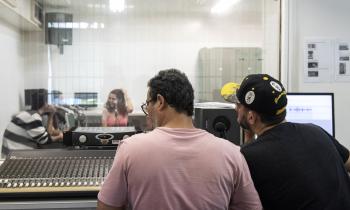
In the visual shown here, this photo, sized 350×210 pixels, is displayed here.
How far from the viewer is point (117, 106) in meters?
3.96

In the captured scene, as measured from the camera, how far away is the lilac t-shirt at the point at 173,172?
1.13 metres

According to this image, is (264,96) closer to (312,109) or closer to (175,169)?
(175,169)

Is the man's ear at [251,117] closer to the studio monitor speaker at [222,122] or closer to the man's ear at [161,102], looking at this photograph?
the man's ear at [161,102]

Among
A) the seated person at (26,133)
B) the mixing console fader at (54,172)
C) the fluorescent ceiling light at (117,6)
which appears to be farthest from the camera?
the fluorescent ceiling light at (117,6)

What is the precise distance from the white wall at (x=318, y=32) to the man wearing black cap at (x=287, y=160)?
5.20ft

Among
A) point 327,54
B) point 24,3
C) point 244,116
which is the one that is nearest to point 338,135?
point 327,54

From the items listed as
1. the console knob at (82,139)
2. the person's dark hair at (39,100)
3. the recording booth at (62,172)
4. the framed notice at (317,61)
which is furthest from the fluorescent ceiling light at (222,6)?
the console knob at (82,139)

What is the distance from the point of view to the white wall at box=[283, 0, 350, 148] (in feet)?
9.34

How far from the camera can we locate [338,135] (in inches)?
113

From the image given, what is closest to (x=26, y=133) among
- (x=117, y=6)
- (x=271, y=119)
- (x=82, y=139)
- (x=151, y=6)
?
(x=117, y=6)

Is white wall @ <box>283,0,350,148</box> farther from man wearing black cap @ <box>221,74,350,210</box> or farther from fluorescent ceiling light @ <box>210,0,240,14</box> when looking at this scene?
man wearing black cap @ <box>221,74,350,210</box>

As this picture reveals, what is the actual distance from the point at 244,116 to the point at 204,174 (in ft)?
1.22

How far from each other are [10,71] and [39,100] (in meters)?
0.56

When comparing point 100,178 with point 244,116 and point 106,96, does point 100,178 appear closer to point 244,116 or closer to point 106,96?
point 244,116
